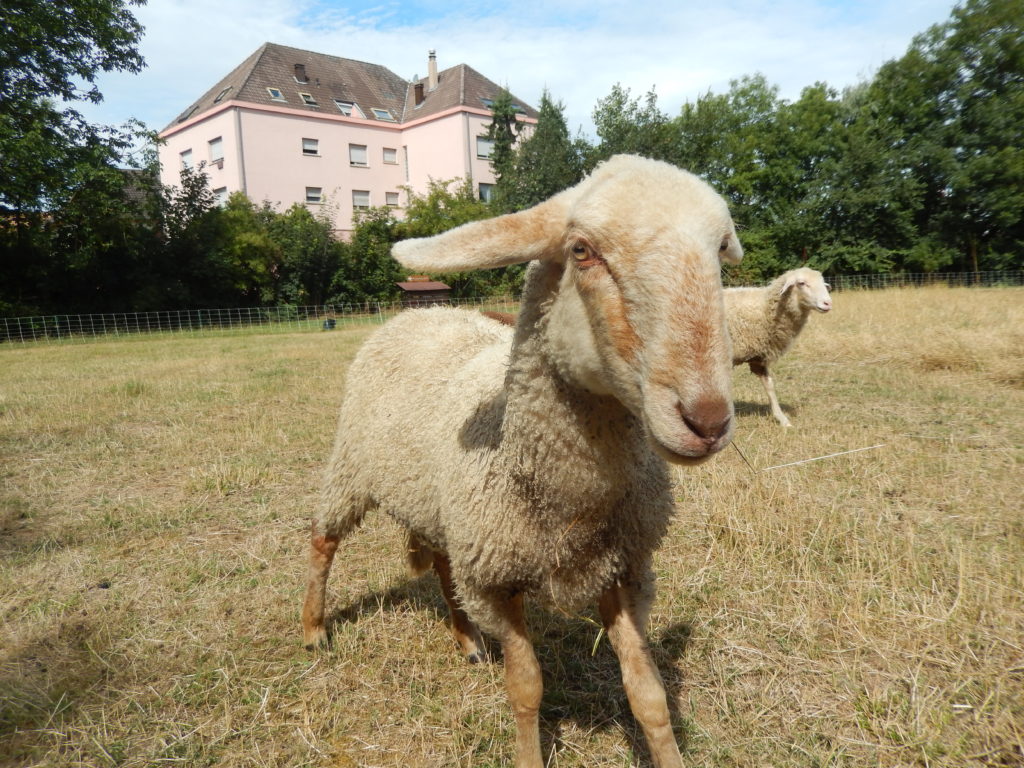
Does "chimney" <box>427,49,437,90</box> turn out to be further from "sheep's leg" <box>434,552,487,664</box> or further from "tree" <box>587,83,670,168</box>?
"sheep's leg" <box>434,552,487,664</box>

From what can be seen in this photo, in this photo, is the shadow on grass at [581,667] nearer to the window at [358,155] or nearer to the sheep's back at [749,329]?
the sheep's back at [749,329]

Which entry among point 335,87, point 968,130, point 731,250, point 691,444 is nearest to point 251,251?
point 335,87

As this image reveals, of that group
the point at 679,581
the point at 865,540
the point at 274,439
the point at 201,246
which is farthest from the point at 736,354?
the point at 201,246

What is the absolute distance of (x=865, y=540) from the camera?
337 centimetres

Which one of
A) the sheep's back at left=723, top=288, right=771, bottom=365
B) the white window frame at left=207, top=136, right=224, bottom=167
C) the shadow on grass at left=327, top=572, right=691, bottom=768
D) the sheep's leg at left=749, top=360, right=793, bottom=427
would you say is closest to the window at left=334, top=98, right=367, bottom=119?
the white window frame at left=207, top=136, right=224, bottom=167

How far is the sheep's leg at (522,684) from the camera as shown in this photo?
6.94 feet

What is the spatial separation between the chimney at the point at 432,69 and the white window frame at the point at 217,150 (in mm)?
14453

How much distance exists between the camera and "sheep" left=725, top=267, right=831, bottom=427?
7645 mm

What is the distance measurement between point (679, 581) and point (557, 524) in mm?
1534

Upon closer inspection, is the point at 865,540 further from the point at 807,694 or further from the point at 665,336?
the point at 665,336

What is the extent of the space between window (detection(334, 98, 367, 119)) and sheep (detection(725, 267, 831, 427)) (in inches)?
1427

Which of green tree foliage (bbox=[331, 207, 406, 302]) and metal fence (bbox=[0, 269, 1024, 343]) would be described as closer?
metal fence (bbox=[0, 269, 1024, 343])

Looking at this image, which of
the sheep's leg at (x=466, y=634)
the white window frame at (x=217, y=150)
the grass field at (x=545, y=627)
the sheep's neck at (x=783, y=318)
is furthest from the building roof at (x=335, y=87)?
the sheep's leg at (x=466, y=634)

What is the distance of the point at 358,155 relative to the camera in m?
38.8
